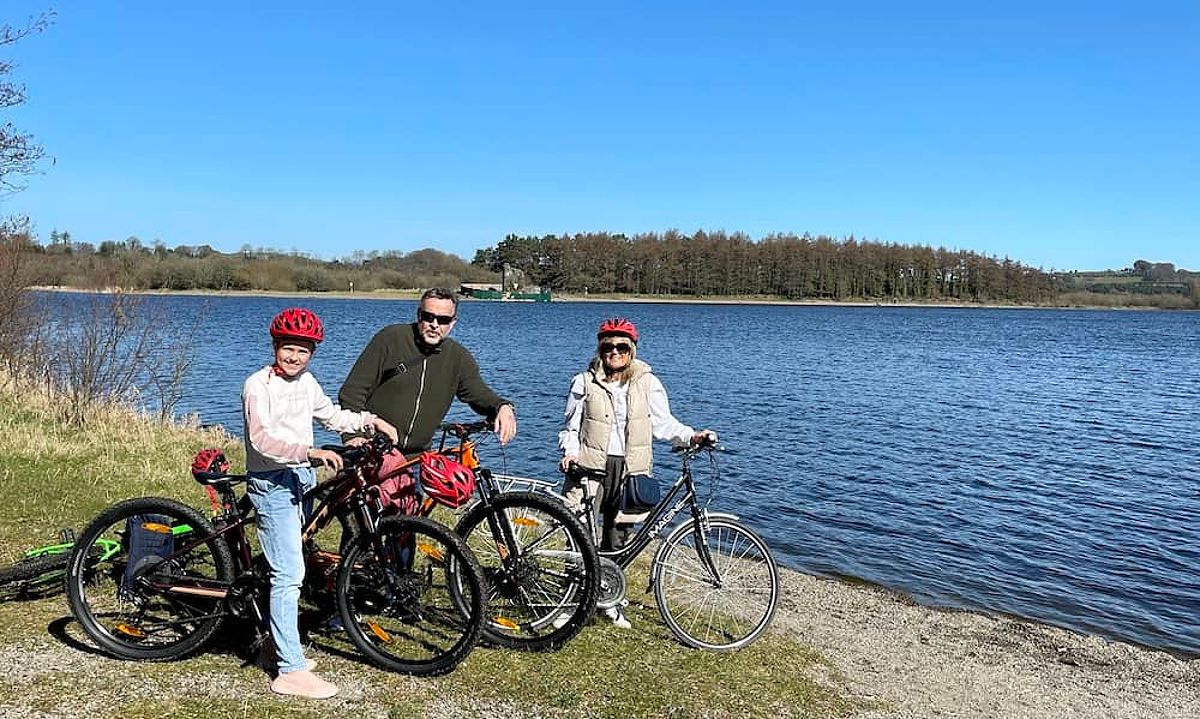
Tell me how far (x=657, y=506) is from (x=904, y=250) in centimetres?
14294

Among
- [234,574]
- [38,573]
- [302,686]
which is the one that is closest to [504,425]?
[234,574]

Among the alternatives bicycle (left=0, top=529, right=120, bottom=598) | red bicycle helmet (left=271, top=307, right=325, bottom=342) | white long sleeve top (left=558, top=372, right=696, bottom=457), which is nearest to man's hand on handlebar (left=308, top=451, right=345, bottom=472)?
red bicycle helmet (left=271, top=307, right=325, bottom=342)

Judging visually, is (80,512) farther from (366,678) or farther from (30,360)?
(30,360)

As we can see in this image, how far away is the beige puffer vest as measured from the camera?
614 cm

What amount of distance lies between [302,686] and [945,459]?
685 inches

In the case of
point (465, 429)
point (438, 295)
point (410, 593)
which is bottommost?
point (410, 593)

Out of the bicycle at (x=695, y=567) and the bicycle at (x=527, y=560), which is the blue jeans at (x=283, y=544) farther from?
the bicycle at (x=695, y=567)

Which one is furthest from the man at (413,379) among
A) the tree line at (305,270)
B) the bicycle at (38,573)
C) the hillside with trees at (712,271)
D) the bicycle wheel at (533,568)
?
the hillside with trees at (712,271)

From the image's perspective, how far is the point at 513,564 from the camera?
5477mm

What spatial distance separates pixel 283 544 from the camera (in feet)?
15.2

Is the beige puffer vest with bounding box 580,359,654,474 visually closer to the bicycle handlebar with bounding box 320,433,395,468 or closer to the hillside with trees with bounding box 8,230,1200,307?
the bicycle handlebar with bounding box 320,433,395,468

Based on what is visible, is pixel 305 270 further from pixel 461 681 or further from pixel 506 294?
pixel 461 681

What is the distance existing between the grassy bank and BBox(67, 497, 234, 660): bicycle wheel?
0.49 feet

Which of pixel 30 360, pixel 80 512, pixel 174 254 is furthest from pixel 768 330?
pixel 174 254
